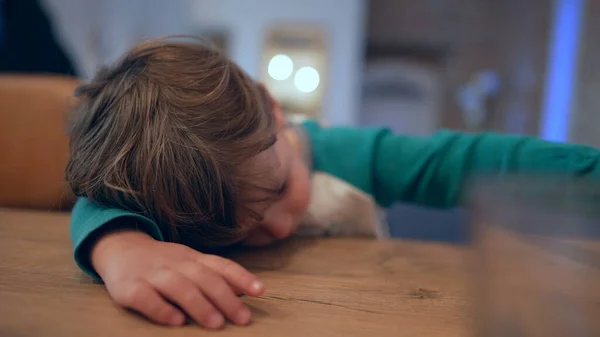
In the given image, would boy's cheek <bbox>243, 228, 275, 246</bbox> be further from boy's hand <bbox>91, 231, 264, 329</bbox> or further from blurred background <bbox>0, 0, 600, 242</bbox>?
blurred background <bbox>0, 0, 600, 242</bbox>

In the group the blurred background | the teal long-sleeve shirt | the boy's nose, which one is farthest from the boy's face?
the blurred background

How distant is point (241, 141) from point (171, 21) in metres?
4.09

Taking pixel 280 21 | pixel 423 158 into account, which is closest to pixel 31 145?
pixel 423 158

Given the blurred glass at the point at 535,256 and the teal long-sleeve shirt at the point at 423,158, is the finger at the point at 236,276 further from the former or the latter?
the teal long-sleeve shirt at the point at 423,158

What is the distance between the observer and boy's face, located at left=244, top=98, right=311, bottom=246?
1.62 ft

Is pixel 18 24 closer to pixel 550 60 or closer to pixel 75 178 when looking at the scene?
pixel 75 178

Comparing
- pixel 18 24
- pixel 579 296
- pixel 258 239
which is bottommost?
pixel 258 239

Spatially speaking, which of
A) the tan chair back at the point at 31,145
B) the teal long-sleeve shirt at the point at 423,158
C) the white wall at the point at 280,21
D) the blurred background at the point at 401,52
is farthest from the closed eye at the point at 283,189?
the white wall at the point at 280,21

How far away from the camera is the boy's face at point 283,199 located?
0.49 m

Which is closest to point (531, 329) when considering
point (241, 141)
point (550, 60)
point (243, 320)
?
point (243, 320)

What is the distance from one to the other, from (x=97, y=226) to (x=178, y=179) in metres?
0.08

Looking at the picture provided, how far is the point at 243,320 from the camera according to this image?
30 cm

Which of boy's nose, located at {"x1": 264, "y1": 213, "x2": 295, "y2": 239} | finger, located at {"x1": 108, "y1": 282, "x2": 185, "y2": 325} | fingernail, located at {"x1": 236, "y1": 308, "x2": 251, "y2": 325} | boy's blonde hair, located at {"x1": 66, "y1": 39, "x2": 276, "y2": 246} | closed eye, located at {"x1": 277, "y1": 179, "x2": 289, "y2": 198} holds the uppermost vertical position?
boy's blonde hair, located at {"x1": 66, "y1": 39, "x2": 276, "y2": 246}

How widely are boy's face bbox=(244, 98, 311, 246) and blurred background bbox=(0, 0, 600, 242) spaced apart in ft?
7.27
